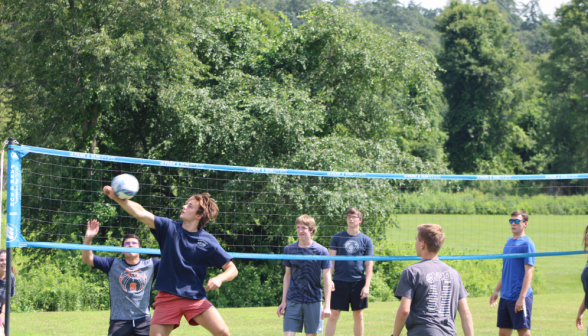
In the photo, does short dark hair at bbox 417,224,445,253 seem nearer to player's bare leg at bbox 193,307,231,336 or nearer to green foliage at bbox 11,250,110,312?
player's bare leg at bbox 193,307,231,336

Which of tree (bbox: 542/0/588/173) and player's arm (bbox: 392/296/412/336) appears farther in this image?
tree (bbox: 542/0/588/173)

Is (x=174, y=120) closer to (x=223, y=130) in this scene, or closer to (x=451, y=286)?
(x=223, y=130)

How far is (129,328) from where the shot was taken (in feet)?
18.0

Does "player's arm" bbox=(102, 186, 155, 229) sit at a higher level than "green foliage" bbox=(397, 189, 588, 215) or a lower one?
higher

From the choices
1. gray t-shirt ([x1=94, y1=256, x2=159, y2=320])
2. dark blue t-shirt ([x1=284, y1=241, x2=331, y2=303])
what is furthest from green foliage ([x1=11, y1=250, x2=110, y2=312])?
dark blue t-shirt ([x1=284, y1=241, x2=331, y2=303])

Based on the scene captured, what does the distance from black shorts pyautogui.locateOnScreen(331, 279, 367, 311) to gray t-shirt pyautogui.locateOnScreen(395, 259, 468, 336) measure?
293 centimetres

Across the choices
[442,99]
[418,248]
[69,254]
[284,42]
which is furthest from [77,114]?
[442,99]

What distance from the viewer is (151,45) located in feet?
45.9

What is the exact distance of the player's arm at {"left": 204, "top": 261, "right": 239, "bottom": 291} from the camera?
4504mm

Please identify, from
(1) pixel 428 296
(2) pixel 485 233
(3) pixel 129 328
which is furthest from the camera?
(2) pixel 485 233

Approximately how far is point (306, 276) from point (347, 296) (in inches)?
43.1

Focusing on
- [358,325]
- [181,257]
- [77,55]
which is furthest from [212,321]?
[77,55]

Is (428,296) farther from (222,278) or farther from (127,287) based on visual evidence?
(127,287)

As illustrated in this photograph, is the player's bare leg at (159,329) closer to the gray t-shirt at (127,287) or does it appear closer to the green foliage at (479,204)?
the gray t-shirt at (127,287)
